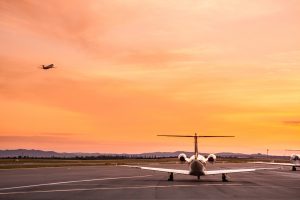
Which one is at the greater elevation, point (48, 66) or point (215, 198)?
point (48, 66)

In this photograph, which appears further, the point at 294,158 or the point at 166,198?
the point at 294,158

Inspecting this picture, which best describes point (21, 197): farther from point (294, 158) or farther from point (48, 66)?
point (294, 158)

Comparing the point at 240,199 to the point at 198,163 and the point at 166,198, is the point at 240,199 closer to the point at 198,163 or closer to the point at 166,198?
the point at 166,198

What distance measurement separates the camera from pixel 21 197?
3538 cm

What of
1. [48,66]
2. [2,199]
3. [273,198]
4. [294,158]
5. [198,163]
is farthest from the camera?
[294,158]

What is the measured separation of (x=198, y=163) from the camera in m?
55.9

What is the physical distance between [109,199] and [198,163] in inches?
907

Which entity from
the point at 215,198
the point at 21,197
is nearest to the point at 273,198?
the point at 215,198

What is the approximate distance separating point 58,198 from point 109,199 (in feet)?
12.0

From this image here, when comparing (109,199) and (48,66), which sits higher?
(48,66)

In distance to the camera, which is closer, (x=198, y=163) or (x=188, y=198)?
(x=188, y=198)

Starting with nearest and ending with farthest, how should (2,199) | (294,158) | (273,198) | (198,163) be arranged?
1. (2,199)
2. (273,198)
3. (198,163)
4. (294,158)

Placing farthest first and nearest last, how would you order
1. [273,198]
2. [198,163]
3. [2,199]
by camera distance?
[198,163] < [273,198] < [2,199]

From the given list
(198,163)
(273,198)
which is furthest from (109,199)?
(198,163)
